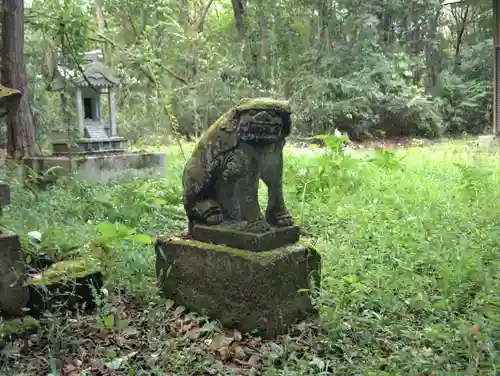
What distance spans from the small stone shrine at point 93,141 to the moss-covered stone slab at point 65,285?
451 cm

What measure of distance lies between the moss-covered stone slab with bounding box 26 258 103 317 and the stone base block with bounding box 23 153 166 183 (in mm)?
4085

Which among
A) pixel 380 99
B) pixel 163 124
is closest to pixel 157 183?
pixel 163 124

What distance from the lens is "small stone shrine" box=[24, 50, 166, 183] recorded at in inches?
305

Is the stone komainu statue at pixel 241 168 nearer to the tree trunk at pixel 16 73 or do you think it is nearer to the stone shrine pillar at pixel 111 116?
the tree trunk at pixel 16 73

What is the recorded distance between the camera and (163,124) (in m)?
13.7

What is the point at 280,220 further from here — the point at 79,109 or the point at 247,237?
the point at 79,109

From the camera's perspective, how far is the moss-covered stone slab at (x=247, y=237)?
9.50 feet

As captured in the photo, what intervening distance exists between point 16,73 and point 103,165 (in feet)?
6.19

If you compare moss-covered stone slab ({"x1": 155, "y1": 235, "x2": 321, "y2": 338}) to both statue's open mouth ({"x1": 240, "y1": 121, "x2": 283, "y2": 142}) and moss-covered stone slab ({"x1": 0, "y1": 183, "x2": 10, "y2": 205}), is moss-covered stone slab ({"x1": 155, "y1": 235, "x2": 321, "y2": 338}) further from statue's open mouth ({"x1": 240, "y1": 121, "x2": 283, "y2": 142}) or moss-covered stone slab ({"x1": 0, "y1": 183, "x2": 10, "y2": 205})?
moss-covered stone slab ({"x1": 0, "y1": 183, "x2": 10, "y2": 205})

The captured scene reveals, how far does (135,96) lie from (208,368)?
44.6 ft

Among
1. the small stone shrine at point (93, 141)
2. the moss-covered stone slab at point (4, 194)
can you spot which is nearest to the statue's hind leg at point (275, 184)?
the moss-covered stone slab at point (4, 194)

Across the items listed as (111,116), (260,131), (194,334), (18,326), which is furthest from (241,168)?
(111,116)

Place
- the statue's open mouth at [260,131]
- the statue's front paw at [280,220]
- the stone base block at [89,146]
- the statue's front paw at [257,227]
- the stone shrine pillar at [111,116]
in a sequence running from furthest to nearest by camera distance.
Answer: the stone shrine pillar at [111,116]
the stone base block at [89,146]
the statue's front paw at [280,220]
the statue's front paw at [257,227]
the statue's open mouth at [260,131]

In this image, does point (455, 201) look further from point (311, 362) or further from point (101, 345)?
point (101, 345)
